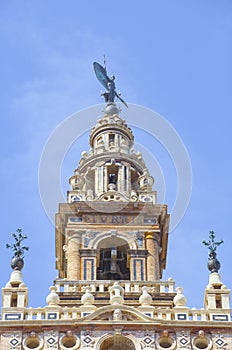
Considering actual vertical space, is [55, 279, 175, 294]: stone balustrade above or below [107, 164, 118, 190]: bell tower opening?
below

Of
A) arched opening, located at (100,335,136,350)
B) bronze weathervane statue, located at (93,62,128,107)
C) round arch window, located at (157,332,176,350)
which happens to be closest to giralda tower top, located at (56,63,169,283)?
bronze weathervane statue, located at (93,62,128,107)

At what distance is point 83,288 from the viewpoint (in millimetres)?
53938

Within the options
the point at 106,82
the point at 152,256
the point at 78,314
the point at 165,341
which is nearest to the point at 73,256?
the point at 152,256

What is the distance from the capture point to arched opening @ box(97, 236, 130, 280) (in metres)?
57.7

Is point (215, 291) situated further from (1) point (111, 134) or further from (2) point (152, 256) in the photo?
(1) point (111, 134)

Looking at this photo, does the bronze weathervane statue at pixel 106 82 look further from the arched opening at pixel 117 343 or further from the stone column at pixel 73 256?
the arched opening at pixel 117 343

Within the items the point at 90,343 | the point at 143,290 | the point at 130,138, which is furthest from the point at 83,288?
the point at 130,138

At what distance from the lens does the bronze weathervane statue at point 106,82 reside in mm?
70062

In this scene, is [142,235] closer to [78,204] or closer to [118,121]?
[78,204]

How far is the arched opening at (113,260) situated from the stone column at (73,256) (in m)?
1.05

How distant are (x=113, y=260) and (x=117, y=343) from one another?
36.1 ft

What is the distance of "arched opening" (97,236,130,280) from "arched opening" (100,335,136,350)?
10433 mm

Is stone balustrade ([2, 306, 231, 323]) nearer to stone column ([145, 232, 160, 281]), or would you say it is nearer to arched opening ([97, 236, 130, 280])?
stone column ([145, 232, 160, 281])

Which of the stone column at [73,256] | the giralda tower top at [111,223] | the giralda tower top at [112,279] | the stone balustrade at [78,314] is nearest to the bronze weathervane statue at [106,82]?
the giralda tower top at [112,279]
